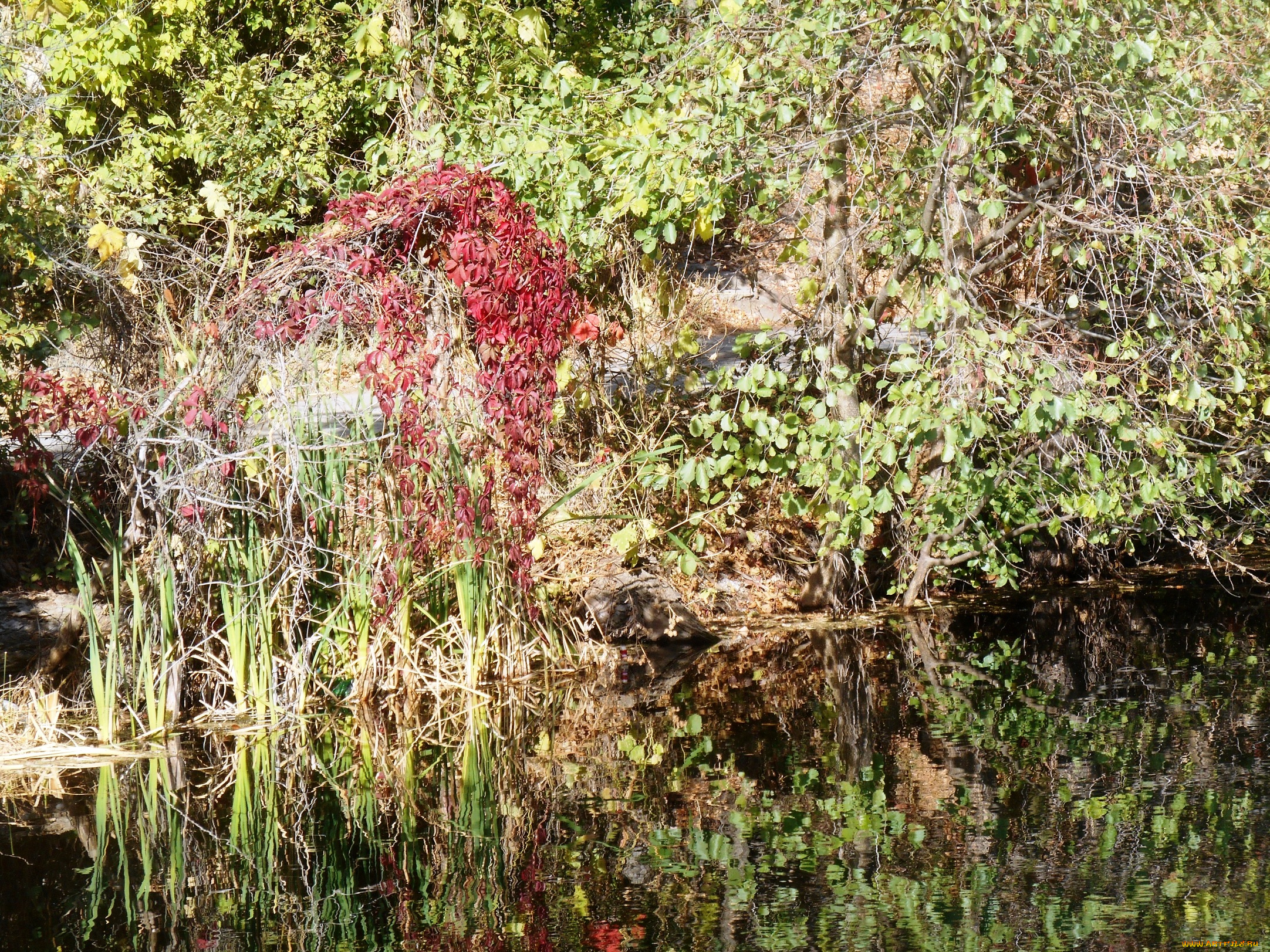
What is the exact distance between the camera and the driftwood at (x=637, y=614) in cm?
832

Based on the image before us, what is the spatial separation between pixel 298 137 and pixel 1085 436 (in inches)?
308

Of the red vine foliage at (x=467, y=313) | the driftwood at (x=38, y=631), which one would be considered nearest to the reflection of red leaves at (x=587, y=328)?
the red vine foliage at (x=467, y=313)

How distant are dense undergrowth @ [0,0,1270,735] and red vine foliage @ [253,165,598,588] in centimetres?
2

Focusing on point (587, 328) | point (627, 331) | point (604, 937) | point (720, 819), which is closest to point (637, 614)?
point (627, 331)

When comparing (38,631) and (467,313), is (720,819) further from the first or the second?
(38,631)

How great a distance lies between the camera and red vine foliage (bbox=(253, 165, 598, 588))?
6.43 metres

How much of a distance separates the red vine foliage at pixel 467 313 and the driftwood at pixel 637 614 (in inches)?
49.5

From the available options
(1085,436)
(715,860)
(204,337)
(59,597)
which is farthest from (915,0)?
(59,597)

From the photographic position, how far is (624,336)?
905cm

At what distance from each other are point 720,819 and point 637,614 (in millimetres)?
3587

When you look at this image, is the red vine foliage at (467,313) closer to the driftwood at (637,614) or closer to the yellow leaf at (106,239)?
the yellow leaf at (106,239)

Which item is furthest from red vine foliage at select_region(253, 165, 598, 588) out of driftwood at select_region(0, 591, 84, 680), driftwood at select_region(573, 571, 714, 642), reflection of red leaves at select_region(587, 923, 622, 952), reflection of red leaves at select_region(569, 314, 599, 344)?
reflection of red leaves at select_region(587, 923, 622, 952)

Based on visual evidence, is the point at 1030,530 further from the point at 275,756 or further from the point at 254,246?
the point at 254,246

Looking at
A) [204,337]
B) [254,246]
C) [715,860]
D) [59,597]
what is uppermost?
[254,246]
